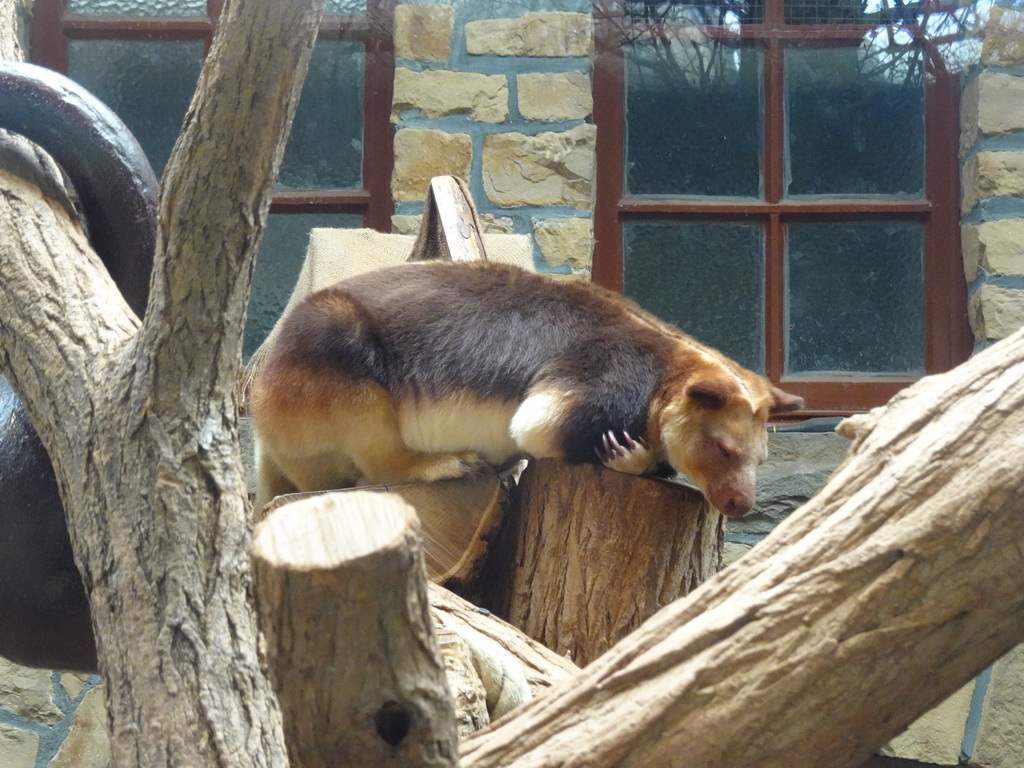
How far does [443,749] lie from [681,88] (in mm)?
4175

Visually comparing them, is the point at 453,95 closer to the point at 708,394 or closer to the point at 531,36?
the point at 531,36

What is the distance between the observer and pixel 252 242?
1.83 meters

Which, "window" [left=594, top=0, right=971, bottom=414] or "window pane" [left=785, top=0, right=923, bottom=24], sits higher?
"window pane" [left=785, top=0, right=923, bottom=24]

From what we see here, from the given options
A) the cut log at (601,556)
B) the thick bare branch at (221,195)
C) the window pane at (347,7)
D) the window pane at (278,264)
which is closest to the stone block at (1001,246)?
the cut log at (601,556)

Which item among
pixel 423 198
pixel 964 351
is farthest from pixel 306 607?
pixel 964 351

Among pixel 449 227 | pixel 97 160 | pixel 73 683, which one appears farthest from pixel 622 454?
pixel 73 683

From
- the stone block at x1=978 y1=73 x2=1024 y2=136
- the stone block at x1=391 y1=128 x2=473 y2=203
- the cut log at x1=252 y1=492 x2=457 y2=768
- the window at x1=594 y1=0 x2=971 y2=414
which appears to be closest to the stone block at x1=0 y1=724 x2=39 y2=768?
the stone block at x1=391 y1=128 x2=473 y2=203

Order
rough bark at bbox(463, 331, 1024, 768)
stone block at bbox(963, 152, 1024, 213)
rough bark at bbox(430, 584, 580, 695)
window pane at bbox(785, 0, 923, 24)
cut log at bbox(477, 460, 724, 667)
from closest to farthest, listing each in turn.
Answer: rough bark at bbox(463, 331, 1024, 768), rough bark at bbox(430, 584, 580, 695), cut log at bbox(477, 460, 724, 667), stone block at bbox(963, 152, 1024, 213), window pane at bbox(785, 0, 923, 24)

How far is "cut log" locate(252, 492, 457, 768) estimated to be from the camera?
1.20 metres

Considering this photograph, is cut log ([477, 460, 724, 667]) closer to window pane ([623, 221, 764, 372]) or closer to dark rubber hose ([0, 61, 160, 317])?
dark rubber hose ([0, 61, 160, 317])

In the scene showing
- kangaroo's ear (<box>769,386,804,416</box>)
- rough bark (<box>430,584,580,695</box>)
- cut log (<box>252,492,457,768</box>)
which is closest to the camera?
cut log (<box>252,492,457,768</box>)

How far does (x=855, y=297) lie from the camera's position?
500cm

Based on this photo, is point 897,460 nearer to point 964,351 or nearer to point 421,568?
point 421,568

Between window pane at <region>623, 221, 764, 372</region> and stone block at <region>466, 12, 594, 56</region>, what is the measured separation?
0.77 metres
